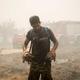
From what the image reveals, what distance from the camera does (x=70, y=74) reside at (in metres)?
7.98

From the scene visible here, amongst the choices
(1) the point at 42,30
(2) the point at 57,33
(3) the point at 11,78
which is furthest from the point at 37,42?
(2) the point at 57,33

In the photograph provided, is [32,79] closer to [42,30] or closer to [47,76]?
[47,76]

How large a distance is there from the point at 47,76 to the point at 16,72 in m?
4.84

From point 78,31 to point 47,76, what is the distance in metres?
17.3

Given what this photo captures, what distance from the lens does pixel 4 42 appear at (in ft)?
101

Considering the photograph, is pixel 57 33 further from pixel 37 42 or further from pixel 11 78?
pixel 37 42

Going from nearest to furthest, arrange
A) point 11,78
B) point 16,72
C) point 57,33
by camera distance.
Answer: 1. point 11,78
2. point 16,72
3. point 57,33

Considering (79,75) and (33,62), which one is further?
(79,75)

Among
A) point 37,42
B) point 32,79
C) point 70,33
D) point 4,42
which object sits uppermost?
point 37,42

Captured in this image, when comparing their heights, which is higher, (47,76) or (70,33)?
(47,76)

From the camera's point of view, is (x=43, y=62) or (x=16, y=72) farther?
(x=16, y=72)

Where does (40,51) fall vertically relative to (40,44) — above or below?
below

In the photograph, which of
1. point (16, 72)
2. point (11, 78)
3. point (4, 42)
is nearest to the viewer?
point (11, 78)

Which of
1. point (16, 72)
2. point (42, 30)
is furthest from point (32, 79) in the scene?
point (16, 72)
